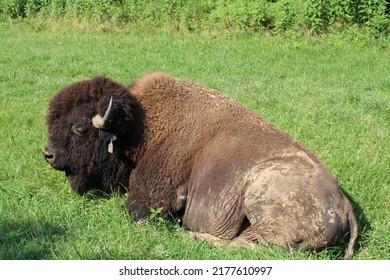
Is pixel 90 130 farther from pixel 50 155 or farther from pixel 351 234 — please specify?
pixel 351 234

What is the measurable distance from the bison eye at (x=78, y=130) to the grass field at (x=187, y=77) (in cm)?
68

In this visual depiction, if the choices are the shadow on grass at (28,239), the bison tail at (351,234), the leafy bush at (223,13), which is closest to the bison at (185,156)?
the bison tail at (351,234)

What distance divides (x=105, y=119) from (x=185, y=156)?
77 centimetres

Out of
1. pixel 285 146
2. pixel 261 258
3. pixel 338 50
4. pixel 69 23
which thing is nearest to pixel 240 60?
pixel 338 50

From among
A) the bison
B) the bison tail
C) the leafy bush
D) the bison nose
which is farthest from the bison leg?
the leafy bush

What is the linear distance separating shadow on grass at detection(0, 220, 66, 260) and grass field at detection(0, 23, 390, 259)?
11 millimetres

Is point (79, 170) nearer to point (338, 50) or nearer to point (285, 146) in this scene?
point (285, 146)

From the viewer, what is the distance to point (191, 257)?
14.1ft

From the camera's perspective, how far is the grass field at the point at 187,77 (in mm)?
4488

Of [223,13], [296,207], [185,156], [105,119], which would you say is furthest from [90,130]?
[223,13]

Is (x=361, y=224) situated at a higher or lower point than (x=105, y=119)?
lower

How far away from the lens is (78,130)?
4.98 metres

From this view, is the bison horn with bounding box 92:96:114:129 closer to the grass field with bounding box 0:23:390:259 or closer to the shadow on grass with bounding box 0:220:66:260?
the grass field with bounding box 0:23:390:259
